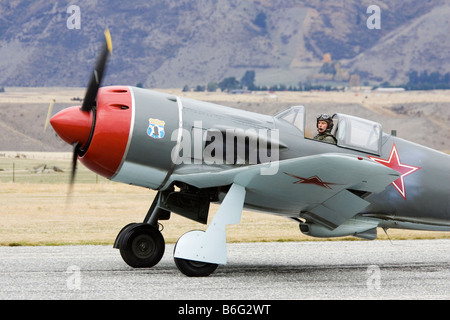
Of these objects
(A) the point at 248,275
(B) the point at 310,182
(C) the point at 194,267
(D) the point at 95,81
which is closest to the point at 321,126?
(B) the point at 310,182

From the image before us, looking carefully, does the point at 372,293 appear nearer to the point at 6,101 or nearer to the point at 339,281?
the point at 339,281

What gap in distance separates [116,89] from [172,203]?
1969 mm

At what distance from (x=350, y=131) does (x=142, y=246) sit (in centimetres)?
365

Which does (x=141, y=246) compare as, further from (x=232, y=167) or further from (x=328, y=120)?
(x=328, y=120)

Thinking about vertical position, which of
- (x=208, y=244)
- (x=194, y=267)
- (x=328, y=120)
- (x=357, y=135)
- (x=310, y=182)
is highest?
(x=328, y=120)

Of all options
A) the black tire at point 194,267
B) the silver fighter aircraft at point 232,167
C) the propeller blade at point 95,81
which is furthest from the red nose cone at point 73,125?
the black tire at point 194,267

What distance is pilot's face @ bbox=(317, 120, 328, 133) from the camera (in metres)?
12.4

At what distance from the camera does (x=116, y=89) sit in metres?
11.7

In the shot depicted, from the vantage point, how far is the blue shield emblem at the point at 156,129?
11477mm

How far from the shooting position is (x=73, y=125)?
11.3 m

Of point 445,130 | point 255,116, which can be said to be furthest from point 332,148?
point 445,130

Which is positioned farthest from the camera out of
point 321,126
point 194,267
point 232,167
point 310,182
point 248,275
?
point 321,126

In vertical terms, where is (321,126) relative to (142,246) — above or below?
above

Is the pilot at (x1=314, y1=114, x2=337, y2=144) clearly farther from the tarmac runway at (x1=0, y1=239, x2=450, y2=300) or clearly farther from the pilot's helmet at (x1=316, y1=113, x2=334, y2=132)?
the tarmac runway at (x1=0, y1=239, x2=450, y2=300)
